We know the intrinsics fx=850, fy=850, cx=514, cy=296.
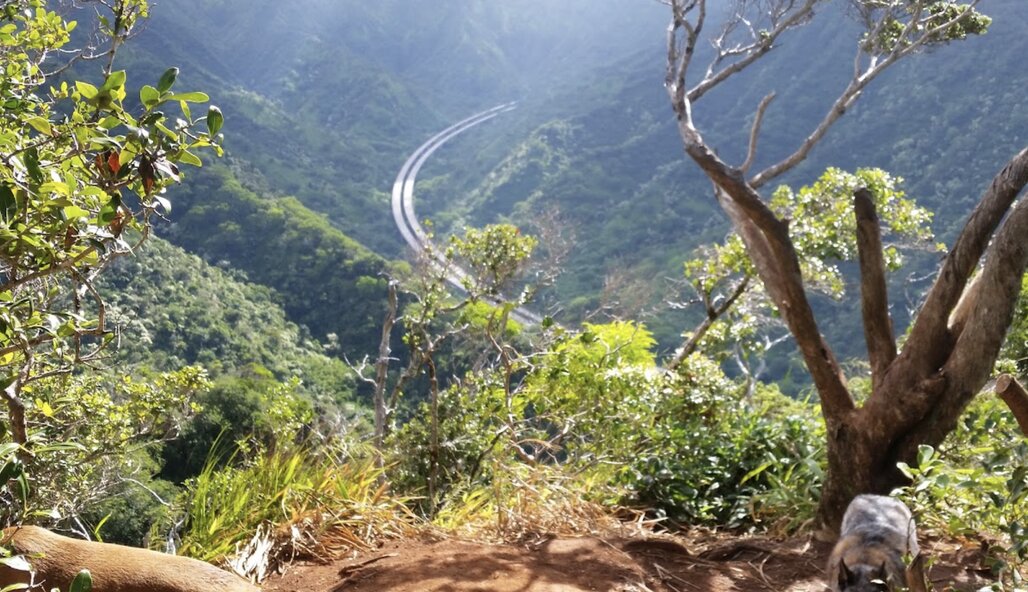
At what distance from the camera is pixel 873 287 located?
3.87 metres

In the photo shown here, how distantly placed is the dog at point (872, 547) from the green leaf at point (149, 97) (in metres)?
2.24

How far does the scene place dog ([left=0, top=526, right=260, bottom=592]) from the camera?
2.19 metres

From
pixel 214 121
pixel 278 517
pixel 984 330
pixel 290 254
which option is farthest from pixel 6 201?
pixel 290 254

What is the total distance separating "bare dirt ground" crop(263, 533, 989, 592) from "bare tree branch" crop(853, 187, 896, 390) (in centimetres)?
83

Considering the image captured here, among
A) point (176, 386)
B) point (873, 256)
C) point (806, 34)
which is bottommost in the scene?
point (176, 386)

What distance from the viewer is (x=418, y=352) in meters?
10.4

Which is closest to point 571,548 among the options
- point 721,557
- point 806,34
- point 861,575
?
point 721,557

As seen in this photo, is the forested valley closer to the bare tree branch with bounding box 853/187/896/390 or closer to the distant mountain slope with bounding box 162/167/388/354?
the bare tree branch with bounding box 853/187/896/390

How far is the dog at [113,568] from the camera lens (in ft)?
7.17

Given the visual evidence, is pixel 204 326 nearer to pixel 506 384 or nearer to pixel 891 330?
pixel 506 384

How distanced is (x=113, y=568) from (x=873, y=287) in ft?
10.6

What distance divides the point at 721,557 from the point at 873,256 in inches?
58.9

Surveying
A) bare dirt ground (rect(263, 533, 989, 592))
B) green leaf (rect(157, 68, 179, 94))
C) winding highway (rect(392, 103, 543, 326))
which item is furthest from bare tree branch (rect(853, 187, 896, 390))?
winding highway (rect(392, 103, 543, 326))

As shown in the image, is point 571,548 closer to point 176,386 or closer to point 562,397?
point 562,397
